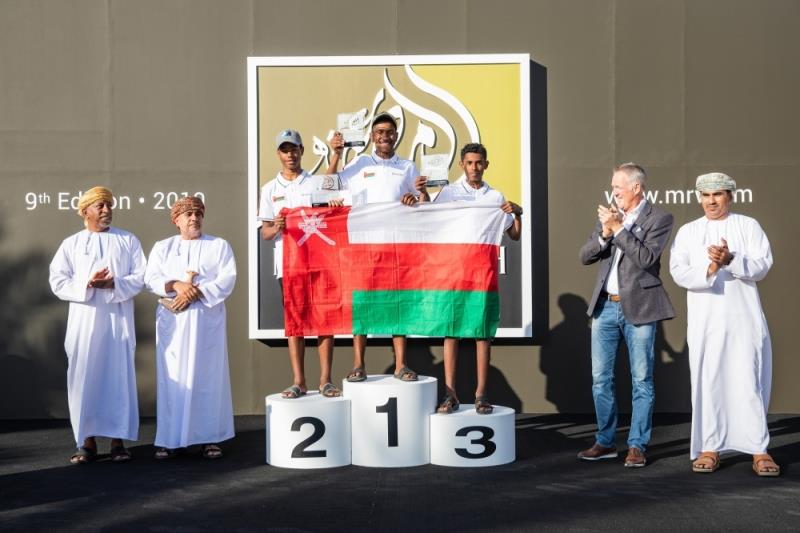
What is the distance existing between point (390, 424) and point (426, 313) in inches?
30.1

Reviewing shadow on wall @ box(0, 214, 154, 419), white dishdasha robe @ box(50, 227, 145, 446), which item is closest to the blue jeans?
white dishdasha robe @ box(50, 227, 145, 446)

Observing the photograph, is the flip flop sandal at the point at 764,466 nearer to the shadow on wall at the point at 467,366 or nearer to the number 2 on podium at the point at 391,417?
the number 2 on podium at the point at 391,417

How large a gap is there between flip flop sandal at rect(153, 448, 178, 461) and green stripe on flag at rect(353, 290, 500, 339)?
1.43m

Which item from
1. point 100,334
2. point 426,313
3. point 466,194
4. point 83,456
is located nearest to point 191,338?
point 100,334

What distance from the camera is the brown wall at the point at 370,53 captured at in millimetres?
7809

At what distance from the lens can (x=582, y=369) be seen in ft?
25.8

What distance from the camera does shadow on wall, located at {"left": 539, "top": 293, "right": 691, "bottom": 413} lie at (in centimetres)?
783

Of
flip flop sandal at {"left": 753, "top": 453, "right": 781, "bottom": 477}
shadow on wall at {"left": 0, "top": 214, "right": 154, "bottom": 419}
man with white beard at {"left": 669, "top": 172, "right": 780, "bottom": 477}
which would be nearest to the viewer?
flip flop sandal at {"left": 753, "top": 453, "right": 781, "bottom": 477}

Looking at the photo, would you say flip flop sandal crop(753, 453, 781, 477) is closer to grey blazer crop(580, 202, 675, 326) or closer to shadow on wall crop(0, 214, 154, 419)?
grey blazer crop(580, 202, 675, 326)

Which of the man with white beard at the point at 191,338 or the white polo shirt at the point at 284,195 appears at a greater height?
the white polo shirt at the point at 284,195

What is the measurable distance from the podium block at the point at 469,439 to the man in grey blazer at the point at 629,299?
58 centimetres

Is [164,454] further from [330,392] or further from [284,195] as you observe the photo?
[284,195]

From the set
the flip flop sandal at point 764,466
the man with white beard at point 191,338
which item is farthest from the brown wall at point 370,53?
the flip flop sandal at point 764,466

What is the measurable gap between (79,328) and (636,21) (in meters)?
5.05
